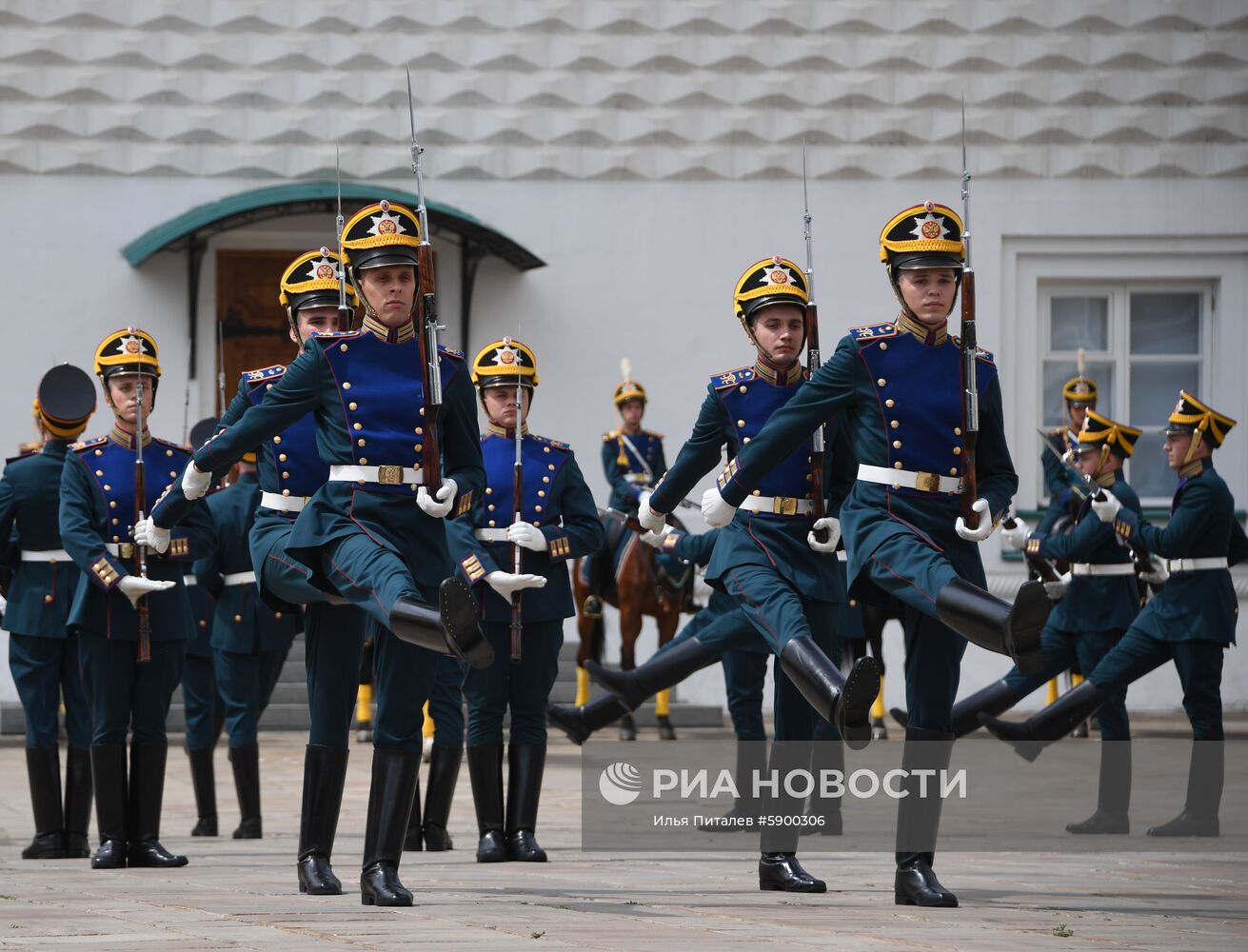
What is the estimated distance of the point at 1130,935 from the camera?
220 inches

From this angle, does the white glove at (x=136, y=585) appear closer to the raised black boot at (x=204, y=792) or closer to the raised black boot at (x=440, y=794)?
the raised black boot at (x=440, y=794)

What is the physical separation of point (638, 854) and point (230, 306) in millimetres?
9276

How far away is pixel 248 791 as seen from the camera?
373 inches

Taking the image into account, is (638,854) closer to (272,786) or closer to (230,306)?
(272,786)

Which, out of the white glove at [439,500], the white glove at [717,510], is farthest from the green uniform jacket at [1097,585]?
the white glove at [439,500]

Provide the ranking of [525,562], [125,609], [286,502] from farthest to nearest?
1. [525,562]
2. [125,609]
3. [286,502]

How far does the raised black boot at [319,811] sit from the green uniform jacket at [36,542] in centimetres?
250

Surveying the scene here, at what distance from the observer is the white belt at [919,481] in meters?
6.59

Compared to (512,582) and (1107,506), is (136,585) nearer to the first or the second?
(512,582)

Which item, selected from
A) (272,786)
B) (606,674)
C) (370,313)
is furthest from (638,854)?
(272,786)

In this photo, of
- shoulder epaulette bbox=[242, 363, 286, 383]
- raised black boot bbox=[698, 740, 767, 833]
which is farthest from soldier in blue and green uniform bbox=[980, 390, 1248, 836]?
shoulder epaulette bbox=[242, 363, 286, 383]

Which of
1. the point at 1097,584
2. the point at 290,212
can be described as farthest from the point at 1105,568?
the point at 290,212

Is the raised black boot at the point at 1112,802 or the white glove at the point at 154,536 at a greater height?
the white glove at the point at 154,536

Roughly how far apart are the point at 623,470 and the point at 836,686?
29.7 ft
